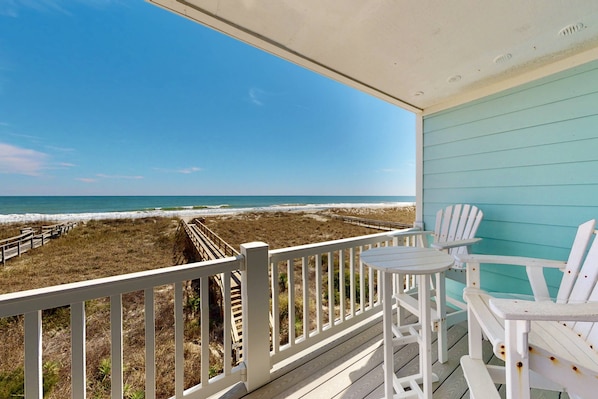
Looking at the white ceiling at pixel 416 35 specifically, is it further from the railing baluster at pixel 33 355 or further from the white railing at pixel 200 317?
the railing baluster at pixel 33 355

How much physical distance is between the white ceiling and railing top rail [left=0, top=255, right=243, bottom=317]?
144 cm

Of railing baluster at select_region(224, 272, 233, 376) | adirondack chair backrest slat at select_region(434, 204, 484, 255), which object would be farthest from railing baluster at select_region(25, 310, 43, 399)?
adirondack chair backrest slat at select_region(434, 204, 484, 255)

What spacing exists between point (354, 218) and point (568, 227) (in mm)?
8561

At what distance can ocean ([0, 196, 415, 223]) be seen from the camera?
9.86m

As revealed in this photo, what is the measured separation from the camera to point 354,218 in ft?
33.8

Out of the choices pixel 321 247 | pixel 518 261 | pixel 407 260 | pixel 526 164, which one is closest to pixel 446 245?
pixel 518 261

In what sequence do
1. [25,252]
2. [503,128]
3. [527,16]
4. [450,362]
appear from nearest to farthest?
1. [527,16]
2. [450,362]
3. [503,128]
4. [25,252]

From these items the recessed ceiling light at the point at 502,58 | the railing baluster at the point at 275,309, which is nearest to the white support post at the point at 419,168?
the recessed ceiling light at the point at 502,58

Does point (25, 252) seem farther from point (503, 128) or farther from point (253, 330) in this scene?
point (503, 128)

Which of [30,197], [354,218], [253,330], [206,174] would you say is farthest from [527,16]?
[206,174]

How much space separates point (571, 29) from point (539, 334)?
186 cm

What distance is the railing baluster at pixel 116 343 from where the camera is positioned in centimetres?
107

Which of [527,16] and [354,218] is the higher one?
[527,16]

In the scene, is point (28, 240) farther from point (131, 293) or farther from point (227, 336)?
point (227, 336)
